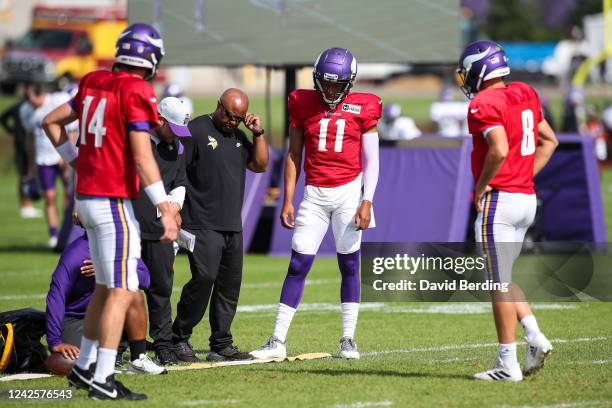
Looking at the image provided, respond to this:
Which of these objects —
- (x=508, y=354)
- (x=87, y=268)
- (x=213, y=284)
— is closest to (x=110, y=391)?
(x=87, y=268)

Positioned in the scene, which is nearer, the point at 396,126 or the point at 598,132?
the point at 396,126

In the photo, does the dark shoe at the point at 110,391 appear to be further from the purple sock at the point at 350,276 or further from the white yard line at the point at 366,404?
the purple sock at the point at 350,276

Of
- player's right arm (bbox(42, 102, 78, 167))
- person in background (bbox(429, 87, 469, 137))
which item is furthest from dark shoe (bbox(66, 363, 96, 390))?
person in background (bbox(429, 87, 469, 137))

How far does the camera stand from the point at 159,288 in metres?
7.76

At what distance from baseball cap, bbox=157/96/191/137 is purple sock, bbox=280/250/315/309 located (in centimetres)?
108

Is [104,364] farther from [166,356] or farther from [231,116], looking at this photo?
[231,116]

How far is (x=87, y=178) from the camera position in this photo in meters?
6.38

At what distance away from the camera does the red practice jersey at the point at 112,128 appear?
6309 millimetres

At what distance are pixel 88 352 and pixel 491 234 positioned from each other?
2.30m

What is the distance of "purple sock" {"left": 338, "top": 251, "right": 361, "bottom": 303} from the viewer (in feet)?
25.9

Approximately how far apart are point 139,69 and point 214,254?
1.77m

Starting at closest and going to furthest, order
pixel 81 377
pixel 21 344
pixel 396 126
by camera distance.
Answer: pixel 81 377 < pixel 21 344 < pixel 396 126

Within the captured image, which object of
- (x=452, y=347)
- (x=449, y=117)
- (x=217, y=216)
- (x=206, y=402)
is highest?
(x=449, y=117)

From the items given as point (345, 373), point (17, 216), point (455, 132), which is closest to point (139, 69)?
point (345, 373)
